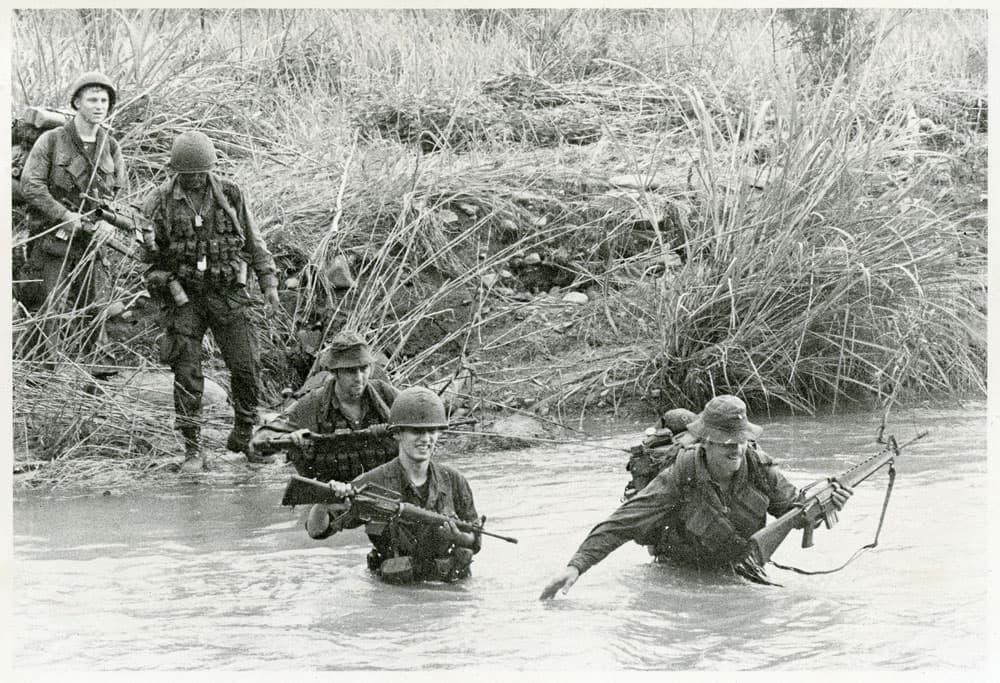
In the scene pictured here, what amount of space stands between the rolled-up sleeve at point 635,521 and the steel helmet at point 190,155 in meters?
3.67

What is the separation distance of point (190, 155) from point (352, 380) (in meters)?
2.07

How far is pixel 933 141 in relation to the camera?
37.9ft

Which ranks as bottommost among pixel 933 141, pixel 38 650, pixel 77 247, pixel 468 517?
pixel 38 650

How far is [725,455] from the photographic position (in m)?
6.02

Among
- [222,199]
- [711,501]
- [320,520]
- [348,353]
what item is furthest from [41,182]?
[711,501]

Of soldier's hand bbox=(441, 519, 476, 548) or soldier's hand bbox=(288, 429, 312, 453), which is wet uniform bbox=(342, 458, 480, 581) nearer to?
soldier's hand bbox=(441, 519, 476, 548)

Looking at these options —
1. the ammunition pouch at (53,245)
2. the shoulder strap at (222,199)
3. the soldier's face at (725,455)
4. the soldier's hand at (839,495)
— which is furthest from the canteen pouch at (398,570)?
the ammunition pouch at (53,245)

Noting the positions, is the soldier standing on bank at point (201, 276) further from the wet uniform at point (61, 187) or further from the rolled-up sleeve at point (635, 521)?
the rolled-up sleeve at point (635, 521)

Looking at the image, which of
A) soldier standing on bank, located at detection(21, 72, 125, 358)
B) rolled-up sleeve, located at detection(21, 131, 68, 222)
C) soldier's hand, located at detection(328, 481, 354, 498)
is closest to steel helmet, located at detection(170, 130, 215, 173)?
soldier standing on bank, located at detection(21, 72, 125, 358)

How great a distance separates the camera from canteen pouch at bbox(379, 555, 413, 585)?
6.23m

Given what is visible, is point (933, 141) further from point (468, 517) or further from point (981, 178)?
point (468, 517)

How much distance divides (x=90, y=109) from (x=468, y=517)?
427 cm

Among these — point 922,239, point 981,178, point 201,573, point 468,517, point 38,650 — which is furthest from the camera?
point 981,178

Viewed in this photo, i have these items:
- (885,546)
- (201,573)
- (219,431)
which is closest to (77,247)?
(219,431)
